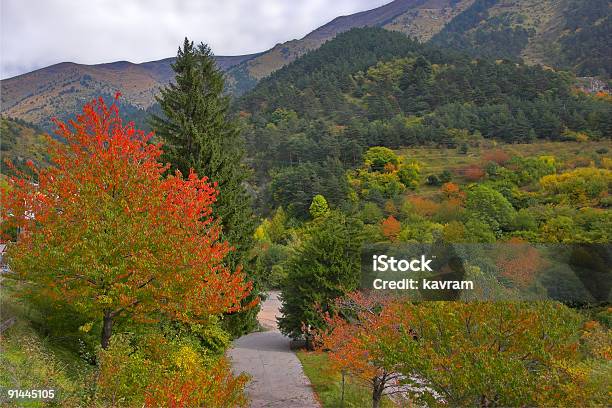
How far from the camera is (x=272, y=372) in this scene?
2414 centimetres

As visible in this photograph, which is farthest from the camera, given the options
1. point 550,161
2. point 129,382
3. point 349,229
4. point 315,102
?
point 315,102

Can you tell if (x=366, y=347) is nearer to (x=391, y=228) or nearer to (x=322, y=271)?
(x=322, y=271)

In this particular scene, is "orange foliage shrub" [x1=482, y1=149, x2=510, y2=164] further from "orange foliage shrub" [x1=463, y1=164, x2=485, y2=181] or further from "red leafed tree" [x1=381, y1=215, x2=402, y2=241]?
"red leafed tree" [x1=381, y1=215, x2=402, y2=241]

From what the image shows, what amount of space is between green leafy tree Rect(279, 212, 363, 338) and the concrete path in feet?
7.59

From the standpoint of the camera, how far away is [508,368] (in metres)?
9.30

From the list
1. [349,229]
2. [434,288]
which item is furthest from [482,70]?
[434,288]

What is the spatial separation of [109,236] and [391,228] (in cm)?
5131

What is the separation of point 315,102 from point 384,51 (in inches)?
1942

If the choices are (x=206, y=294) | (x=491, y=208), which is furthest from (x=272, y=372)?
(x=491, y=208)

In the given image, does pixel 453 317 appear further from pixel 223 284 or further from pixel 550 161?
pixel 550 161

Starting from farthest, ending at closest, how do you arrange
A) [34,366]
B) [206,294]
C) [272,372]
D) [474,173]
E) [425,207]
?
[474,173]
[425,207]
[272,372]
[206,294]
[34,366]

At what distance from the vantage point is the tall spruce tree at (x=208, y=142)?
1808 centimetres

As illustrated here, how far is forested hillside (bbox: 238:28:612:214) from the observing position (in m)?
97.4

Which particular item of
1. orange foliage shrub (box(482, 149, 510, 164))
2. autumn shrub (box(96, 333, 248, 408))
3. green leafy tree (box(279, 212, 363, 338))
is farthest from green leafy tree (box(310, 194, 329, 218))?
autumn shrub (box(96, 333, 248, 408))
